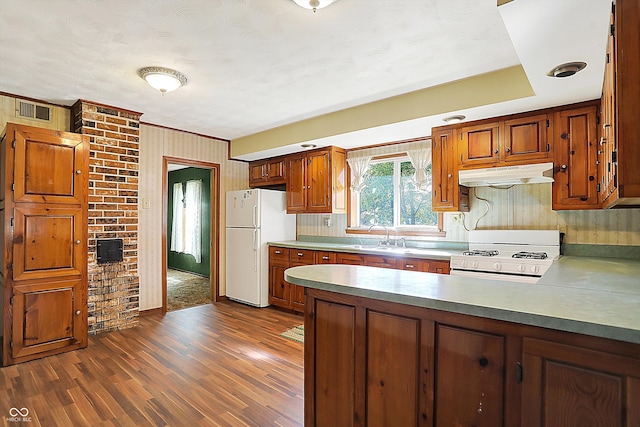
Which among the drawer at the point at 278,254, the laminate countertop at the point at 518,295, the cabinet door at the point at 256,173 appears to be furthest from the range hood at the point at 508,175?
the cabinet door at the point at 256,173

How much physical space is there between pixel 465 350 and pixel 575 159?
2.41m

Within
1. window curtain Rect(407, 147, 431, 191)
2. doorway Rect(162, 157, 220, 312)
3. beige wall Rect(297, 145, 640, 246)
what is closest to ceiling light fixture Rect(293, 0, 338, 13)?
window curtain Rect(407, 147, 431, 191)

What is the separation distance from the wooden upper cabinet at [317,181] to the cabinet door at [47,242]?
2.56m

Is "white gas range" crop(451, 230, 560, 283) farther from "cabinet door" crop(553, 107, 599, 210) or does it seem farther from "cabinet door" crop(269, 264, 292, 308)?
"cabinet door" crop(269, 264, 292, 308)

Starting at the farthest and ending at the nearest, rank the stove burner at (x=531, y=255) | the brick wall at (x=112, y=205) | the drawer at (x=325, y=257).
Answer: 1. the drawer at (x=325, y=257)
2. the brick wall at (x=112, y=205)
3. the stove burner at (x=531, y=255)

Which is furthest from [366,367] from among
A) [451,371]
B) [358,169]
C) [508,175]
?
[358,169]

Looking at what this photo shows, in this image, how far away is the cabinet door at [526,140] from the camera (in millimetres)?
2994

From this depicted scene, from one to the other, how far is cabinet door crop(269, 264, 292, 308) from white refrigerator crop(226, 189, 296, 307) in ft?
0.29

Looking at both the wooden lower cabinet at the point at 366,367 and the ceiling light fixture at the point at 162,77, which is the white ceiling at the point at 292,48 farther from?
the wooden lower cabinet at the point at 366,367

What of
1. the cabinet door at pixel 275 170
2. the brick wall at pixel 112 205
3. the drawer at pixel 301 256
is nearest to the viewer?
the brick wall at pixel 112 205

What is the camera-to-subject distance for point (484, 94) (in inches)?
113

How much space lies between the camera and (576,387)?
3.63 feet

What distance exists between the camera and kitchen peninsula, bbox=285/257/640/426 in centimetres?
107

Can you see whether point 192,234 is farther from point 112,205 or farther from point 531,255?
point 531,255
